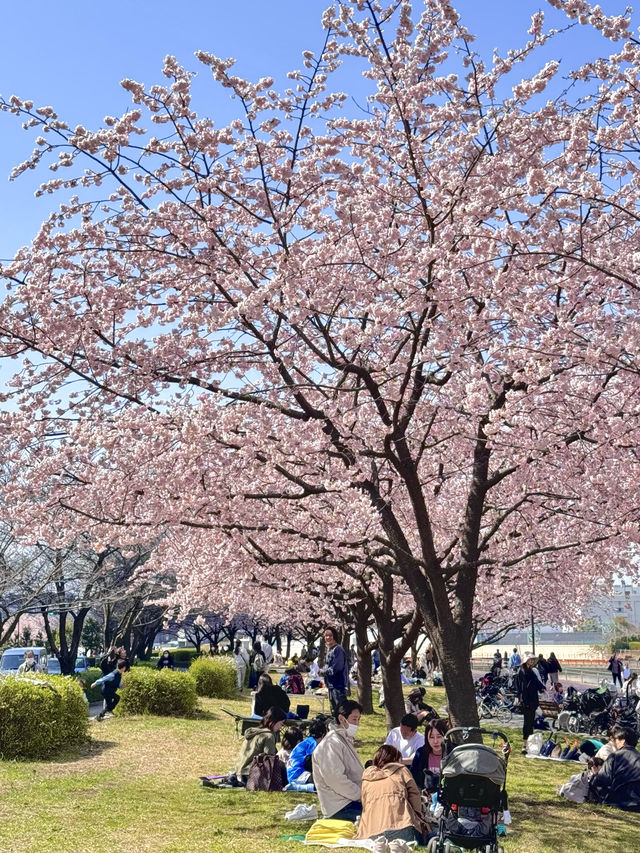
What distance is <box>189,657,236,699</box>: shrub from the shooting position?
24.8 meters

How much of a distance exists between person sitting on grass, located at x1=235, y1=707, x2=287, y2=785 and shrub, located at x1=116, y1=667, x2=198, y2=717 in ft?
25.9

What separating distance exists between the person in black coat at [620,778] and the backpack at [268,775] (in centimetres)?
385

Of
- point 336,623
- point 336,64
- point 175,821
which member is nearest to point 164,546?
point 175,821

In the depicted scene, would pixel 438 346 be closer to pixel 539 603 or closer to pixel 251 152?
pixel 251 152

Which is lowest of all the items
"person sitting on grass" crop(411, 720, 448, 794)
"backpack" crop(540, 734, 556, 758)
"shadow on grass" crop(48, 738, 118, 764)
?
"shadow on grass" crop(48, 738, 118, 764)

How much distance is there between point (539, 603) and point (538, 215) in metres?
20.4

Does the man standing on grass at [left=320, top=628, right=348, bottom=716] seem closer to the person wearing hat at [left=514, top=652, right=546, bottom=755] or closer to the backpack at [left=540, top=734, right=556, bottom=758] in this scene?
the person wearing hat at [left=514, top=652, right=546, bottom=755]

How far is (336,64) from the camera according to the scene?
347 inches

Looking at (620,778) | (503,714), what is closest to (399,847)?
(620,778)

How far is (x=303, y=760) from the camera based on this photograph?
1141 cm

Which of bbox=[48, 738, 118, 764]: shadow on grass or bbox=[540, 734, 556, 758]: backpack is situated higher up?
bbox=[540, 734, 556, 758]: backpack

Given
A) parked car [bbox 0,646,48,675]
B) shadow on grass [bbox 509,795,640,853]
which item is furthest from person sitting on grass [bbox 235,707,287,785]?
parked car [bbox 0,646,48,675]

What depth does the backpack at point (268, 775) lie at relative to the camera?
1095 centimetres

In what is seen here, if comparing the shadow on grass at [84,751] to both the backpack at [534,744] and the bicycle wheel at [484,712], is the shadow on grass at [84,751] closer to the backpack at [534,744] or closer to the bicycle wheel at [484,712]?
the backpack at [534,744]
